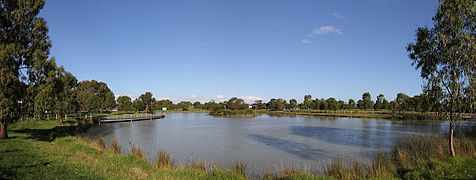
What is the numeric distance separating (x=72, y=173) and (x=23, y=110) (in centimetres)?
1095

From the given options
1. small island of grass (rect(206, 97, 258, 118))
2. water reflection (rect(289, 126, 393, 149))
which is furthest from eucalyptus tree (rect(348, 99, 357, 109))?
water reflection (rect(289, 126, 393, 149))

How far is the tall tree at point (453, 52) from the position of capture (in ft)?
31.6

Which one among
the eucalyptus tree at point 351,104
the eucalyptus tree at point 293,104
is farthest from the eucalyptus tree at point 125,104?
the eucalyptus tree at point 351,104

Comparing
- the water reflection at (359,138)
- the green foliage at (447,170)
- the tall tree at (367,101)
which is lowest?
the water reflection at (359,138)

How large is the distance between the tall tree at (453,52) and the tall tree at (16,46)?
22009 mm

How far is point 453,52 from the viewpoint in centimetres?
999

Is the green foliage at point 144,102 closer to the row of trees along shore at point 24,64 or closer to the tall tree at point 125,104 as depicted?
the tall tree at point 125,104

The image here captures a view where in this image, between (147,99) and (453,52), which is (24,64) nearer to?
(453,52)

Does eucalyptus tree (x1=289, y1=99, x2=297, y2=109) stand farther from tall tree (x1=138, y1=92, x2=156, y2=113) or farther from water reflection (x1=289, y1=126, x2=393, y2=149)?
water reflection (x1=289, y1=126, x2=393, y2=149)

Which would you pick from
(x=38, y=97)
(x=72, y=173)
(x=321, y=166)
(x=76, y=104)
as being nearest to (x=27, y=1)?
(x=38, y=97)

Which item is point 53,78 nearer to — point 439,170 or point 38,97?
point 38,97

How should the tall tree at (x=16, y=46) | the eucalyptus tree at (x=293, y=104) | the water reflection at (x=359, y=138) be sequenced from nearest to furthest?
the tall tree at (x=16, y=46) < the water reflection at (x=359, y=138) < the eucalyptus tree at (x=293, y=104)

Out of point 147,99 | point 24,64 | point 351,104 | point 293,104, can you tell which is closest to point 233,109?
point 147,99

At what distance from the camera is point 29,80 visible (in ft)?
51.8
